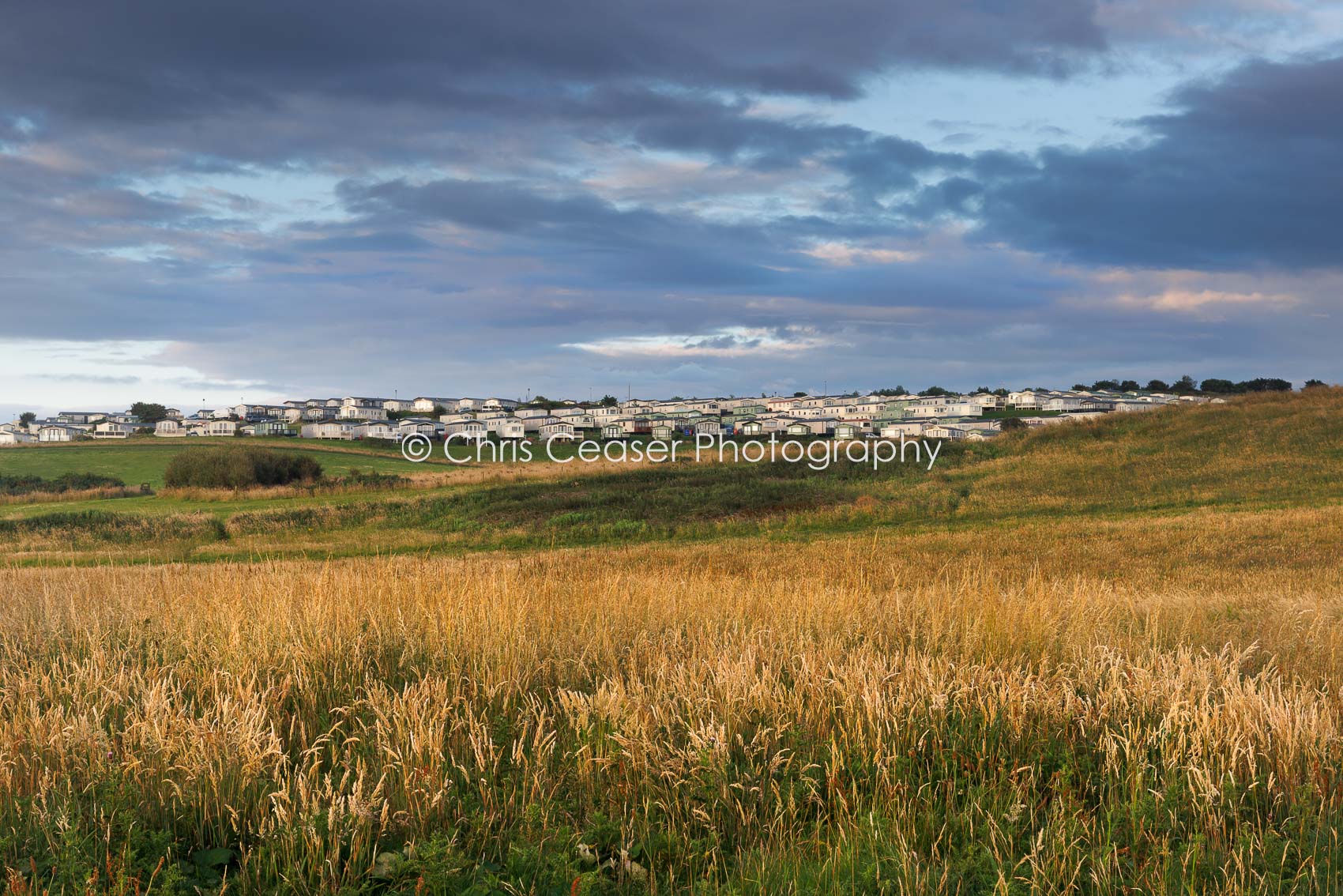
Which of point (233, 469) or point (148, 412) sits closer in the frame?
point (233, 469)

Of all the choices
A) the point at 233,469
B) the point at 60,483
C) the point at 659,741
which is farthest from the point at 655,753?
the point at 60,483

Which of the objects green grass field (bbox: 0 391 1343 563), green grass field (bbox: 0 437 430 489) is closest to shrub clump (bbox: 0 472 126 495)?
green grass field (bbox: 0 437 430 489)

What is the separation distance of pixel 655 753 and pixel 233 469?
59.6 m

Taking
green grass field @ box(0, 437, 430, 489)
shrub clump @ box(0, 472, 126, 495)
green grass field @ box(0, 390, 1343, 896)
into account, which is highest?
green grass field @ box(0, 390, 1343, 896)

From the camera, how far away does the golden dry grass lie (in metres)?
4.15

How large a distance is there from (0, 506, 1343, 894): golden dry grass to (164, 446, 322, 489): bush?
52.5 meters

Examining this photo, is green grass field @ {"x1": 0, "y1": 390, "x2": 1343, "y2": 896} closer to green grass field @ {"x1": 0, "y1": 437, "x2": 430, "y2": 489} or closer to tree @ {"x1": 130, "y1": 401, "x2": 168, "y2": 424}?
green grass field @ {"x1": 0, "y1": 437, "x2": 430, "y2": 489}

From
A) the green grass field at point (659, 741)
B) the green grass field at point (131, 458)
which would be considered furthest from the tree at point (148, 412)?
the green grass field at point (659, 741)

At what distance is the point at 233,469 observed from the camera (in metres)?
57.9

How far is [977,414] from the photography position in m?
127

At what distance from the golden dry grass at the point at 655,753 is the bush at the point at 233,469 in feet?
172

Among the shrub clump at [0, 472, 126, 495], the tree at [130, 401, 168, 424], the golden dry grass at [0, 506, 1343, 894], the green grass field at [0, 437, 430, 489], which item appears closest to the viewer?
the golden dry grass at [0, 506, 1343, 894]

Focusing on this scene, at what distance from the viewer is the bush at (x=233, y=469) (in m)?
57.0

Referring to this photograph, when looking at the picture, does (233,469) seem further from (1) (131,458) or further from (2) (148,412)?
(2) (148,412)
